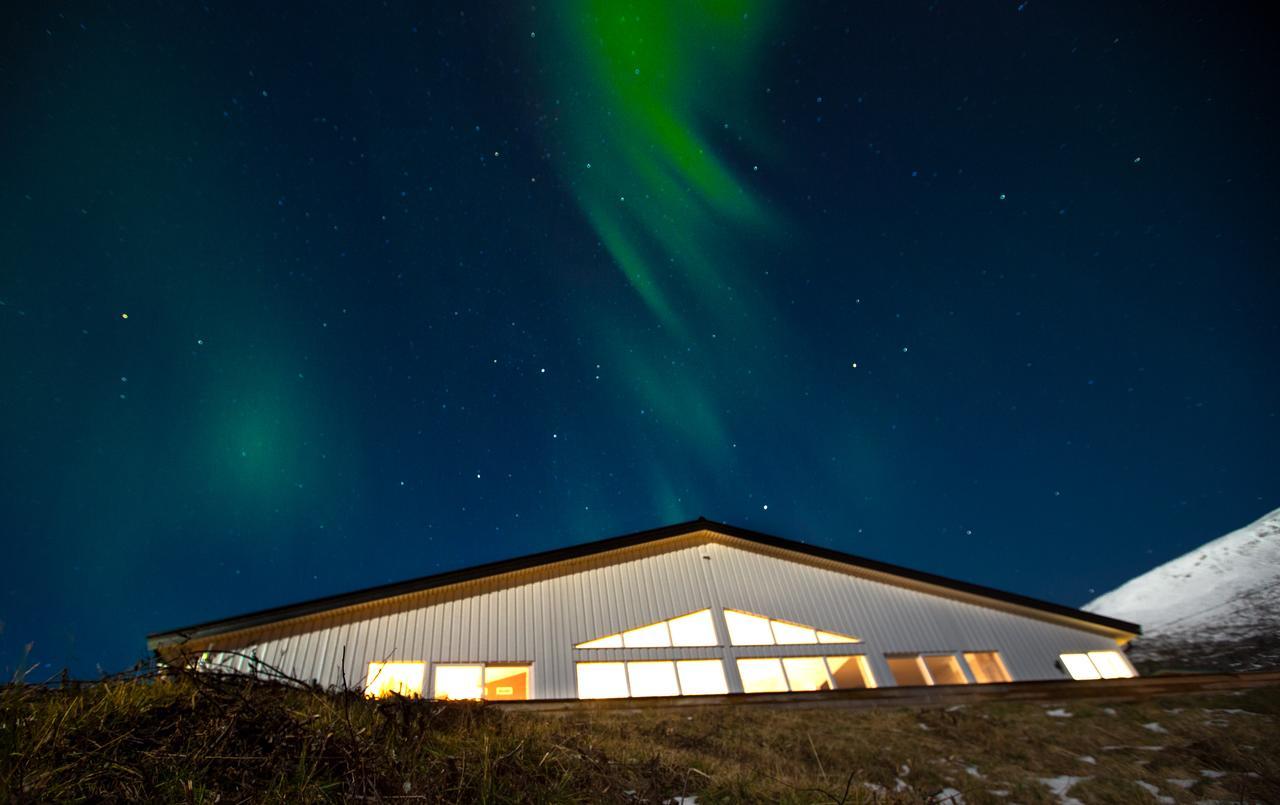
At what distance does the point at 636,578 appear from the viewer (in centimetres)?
1900

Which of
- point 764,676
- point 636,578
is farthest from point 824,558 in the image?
point 636,578

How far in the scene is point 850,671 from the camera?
19078mm

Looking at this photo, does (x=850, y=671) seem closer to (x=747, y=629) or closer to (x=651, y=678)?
(x=747, y=629)

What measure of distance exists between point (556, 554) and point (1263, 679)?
706 inches

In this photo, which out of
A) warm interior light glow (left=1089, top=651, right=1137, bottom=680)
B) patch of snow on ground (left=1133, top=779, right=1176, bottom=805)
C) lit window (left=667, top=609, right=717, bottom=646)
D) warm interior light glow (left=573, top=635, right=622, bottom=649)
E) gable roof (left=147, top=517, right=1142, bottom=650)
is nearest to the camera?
patch of snow on ground (left=1133, top=779, right=1176, bottom=805)

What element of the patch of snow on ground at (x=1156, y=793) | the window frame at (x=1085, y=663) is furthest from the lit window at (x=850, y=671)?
the patch of snow on ground at (x=1156, y=793)

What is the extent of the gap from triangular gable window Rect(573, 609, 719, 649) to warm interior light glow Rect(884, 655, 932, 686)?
6.62 m

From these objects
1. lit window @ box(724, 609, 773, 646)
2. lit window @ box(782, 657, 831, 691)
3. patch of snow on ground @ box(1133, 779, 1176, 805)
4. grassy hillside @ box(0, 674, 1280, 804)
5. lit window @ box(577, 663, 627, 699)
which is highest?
lit window @ box(724, 609, 773, 646)

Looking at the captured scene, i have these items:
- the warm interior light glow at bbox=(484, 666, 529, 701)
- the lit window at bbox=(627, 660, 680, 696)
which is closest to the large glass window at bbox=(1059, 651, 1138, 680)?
the lit window at bbox=(627, 660, 680, 696)

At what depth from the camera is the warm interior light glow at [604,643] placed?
56.1ft

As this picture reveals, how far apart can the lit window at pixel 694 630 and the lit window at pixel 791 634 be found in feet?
7.50

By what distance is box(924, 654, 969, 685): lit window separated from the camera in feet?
64.3

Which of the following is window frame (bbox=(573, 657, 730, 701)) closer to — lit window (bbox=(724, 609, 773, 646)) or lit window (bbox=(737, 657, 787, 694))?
lit window (bbox=(737, 657, 787, 694))

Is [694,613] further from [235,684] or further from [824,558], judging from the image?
[235,684]
